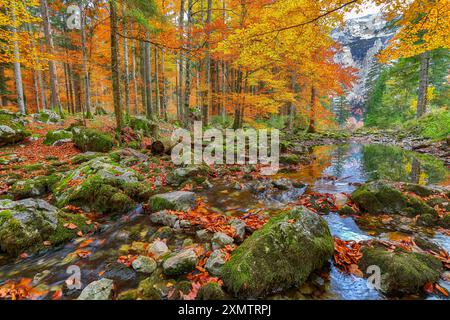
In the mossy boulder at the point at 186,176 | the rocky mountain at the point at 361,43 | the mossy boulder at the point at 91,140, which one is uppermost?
the rocky mountain at the point at 361,43

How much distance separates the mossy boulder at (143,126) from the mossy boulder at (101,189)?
6418 millimetres

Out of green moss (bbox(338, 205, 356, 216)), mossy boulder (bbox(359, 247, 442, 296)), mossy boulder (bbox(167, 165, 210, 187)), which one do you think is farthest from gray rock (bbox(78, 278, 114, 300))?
green moss (bbox(338, 205, 356, 216))

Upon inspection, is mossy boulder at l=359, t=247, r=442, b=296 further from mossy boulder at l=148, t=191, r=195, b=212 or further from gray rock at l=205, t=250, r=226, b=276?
mossy boulder at l=148, t=191, r=195, b=212

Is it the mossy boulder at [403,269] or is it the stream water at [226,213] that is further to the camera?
the stream water at [226,213]

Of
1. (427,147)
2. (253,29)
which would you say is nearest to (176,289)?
(253,29)

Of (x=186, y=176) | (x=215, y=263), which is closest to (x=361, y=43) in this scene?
(x=186, y=176)

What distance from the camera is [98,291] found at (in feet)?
8.68

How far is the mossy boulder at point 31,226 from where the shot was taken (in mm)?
3422

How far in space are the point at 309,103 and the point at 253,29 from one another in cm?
1344

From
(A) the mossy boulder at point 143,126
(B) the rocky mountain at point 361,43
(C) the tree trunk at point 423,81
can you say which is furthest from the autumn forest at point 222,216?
(B) the rocky mountain at point 361,43

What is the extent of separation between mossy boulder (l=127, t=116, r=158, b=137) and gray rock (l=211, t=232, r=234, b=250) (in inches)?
378

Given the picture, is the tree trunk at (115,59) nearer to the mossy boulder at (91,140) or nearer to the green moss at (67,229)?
the mossy boulder at (91,140)

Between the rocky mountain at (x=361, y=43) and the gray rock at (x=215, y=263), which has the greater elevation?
the rocky mountain at (x=361, y=43)
